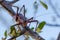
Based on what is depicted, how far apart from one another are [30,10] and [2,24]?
0.64 feet

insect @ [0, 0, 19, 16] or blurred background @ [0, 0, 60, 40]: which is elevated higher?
insect @ [0, 0, 19, 16]

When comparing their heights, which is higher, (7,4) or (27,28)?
(7,4)

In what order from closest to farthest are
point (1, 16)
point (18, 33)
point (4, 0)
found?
point (18, 33) < point (4, 0) < point (1, 16)

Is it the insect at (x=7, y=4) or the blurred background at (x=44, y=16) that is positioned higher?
the insect at (x=7, y=4)

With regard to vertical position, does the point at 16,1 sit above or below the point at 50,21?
above

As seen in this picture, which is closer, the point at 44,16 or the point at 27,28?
the point at 27,28

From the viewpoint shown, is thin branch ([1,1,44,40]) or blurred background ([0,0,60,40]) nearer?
thin branch ([1,1,44,40])

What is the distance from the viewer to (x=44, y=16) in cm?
111

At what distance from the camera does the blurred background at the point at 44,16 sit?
1066 mm

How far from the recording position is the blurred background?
1066 millimetres

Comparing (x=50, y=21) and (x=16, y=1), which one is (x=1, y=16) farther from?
(x=50, y=21)

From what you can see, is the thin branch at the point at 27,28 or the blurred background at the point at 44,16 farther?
the blurred background at the point at 44,16

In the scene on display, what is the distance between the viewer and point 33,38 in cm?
99

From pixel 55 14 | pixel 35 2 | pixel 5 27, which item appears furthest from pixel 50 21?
pixel 5 27
